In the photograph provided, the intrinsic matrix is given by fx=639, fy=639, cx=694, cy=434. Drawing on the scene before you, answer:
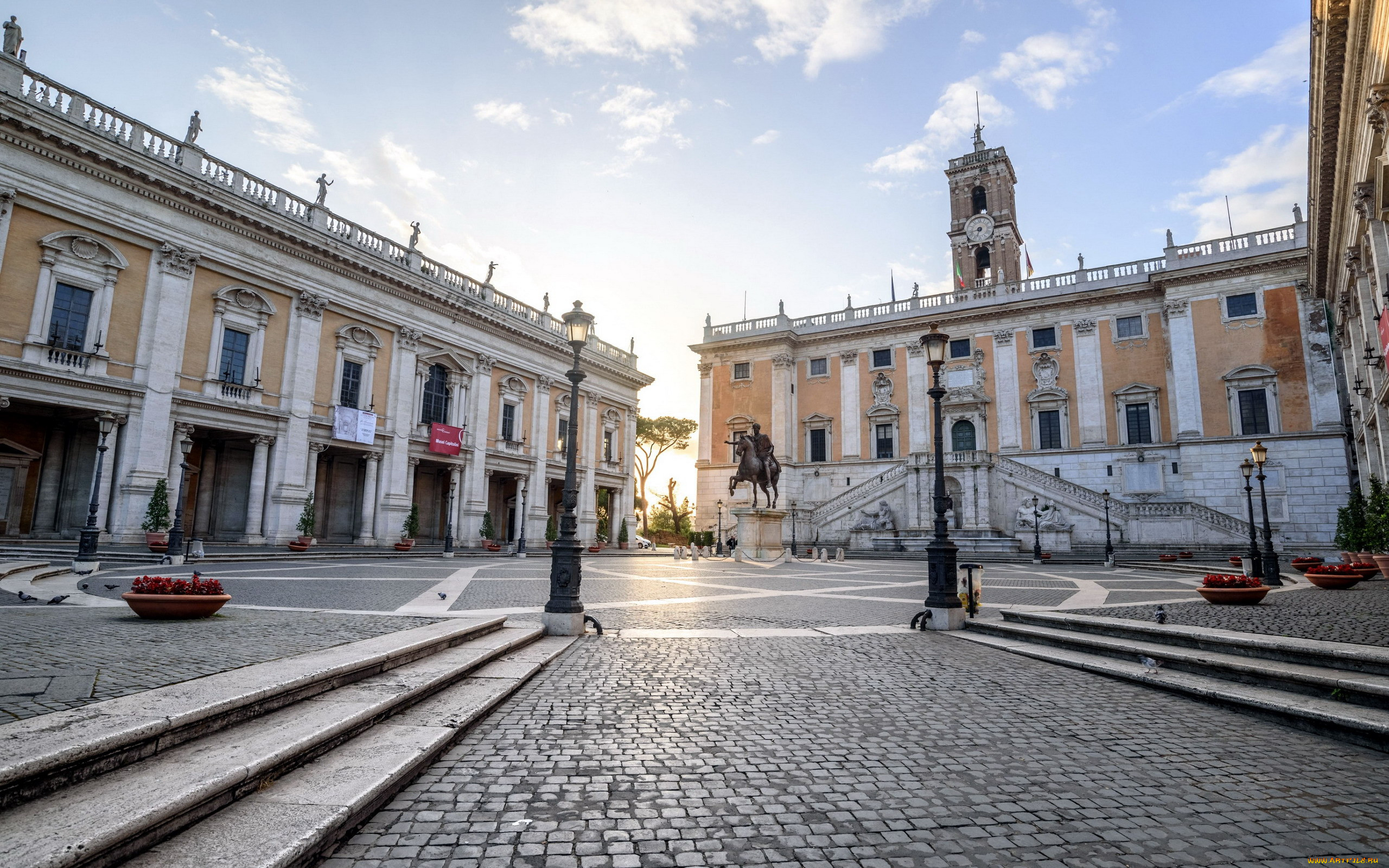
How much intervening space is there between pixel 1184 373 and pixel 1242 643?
115 ft

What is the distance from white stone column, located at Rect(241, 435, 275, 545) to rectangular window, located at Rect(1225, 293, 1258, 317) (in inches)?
1802

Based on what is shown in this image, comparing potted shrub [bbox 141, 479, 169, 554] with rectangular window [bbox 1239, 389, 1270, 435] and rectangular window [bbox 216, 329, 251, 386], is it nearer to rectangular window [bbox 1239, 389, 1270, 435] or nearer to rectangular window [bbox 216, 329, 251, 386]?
rectangular window [bbox 216, 329, 251, 386]

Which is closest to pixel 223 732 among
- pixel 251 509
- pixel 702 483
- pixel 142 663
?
pixel 142 663

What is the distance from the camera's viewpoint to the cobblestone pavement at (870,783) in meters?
2.89

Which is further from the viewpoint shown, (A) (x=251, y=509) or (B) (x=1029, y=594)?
(A) (x=251, y=509)

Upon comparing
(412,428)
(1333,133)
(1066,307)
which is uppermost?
(1066,307)

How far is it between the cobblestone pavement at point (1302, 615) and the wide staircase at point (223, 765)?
8521 millimetres

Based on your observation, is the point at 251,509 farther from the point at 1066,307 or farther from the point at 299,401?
the point at 1066,307

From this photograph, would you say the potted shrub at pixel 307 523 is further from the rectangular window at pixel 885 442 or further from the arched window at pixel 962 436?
the arched window at pixel 962 436

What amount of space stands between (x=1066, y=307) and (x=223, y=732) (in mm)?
43823

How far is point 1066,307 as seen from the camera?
38344 mm

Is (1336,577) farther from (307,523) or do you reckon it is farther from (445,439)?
(445,439)

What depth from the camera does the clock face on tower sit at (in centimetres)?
5072

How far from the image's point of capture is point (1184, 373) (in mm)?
34312
